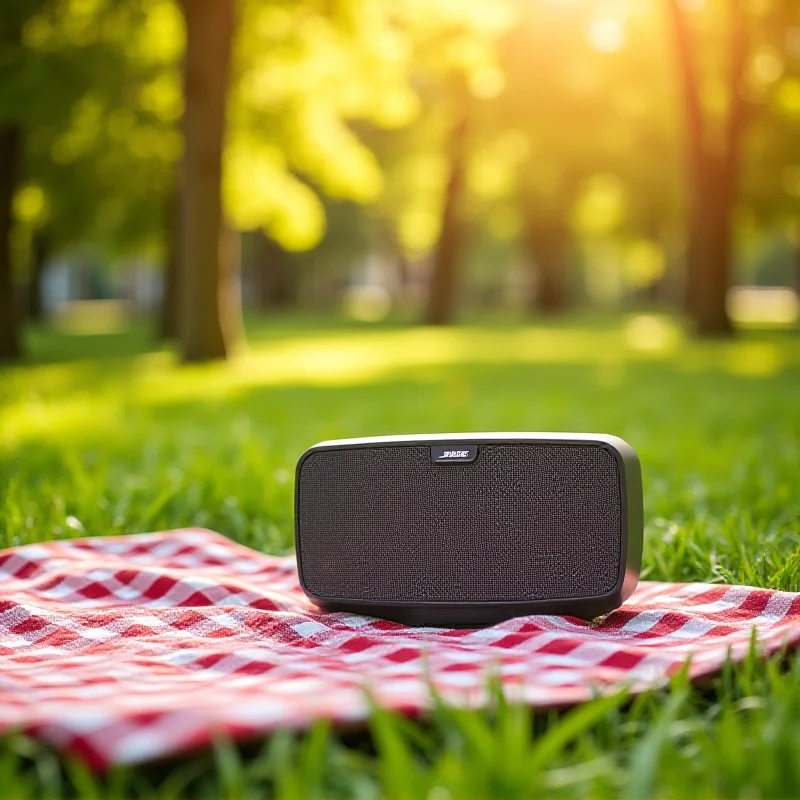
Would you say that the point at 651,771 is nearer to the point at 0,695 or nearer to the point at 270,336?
the point at 0,695

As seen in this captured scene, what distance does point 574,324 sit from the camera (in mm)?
30078

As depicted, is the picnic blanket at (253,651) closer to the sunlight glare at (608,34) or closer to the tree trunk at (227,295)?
the tree trunk at (227,295)

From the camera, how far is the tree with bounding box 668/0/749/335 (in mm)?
18422

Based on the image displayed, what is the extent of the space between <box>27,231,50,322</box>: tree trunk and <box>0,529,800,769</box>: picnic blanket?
1057 inches

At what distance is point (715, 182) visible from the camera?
62.1 feet

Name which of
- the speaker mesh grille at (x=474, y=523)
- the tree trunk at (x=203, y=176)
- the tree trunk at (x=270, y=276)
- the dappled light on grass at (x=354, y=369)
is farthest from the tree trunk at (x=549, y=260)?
Result: the speaker mesh grille at (x=474, y=523)

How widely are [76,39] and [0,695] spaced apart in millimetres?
13372

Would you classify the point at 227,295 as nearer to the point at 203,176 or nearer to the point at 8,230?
the point at 203,176

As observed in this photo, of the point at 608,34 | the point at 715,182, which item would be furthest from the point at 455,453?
the point at 608,34

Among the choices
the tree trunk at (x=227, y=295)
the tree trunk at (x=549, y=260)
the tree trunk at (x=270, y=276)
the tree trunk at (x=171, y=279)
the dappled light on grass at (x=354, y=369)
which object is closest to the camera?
the dappled light on grass at (x=354, y=369)

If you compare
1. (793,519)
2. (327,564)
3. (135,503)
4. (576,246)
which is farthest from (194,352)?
(576,246)

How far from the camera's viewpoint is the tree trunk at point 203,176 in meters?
13.0

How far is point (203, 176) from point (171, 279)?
23.7 feet

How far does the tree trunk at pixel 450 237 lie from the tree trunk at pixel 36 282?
31.1ft
